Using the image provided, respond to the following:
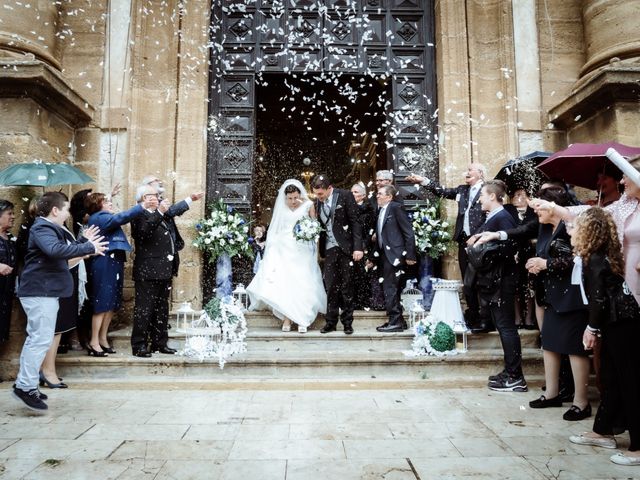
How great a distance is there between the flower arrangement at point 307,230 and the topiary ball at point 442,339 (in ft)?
6.75

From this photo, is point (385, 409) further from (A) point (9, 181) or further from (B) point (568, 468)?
(A) point (9, 181)

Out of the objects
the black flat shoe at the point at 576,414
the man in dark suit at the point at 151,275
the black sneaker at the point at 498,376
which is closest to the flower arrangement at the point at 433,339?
the black sneaker at the point at 498,376

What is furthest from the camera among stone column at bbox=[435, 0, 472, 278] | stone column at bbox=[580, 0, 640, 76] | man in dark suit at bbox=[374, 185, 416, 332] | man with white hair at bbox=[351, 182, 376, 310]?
stone column at bbox=[435, 0, 472, 278]

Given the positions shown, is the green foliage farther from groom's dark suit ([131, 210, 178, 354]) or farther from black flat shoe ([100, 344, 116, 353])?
black flat shoe ([100, 344, 116, 353])

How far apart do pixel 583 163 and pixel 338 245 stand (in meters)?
3.12

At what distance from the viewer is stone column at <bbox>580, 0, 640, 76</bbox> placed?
667cm

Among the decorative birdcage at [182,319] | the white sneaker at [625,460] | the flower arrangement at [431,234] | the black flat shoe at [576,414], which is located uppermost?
the flower arrangement at [431,234]

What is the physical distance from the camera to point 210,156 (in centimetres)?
785

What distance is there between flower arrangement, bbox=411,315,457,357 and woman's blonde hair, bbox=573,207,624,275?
254cm

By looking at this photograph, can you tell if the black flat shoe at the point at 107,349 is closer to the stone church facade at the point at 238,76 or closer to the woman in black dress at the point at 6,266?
the woman in black dress at the point at 6,266

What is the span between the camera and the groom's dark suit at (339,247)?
6395mm

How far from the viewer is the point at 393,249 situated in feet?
21.4

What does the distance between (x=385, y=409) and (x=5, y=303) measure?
170 inches

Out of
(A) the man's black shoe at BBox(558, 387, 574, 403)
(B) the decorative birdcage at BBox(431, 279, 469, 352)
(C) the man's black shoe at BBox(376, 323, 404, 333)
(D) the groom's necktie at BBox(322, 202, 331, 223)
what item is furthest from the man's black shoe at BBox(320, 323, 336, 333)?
(A) the man's black shoe at BBox(558, 387, 574, 403)
